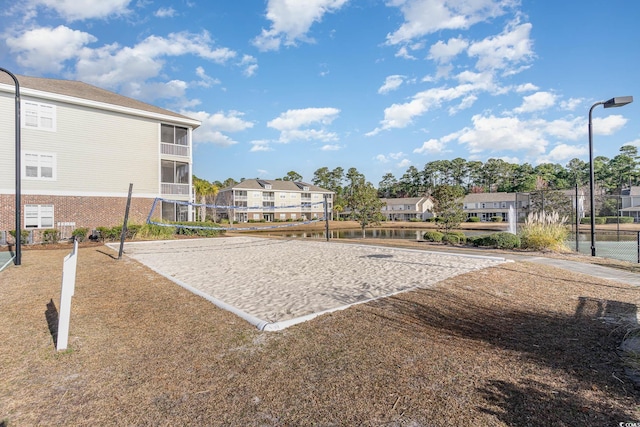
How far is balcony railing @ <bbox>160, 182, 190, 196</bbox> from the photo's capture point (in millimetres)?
22531

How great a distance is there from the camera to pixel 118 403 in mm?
2871

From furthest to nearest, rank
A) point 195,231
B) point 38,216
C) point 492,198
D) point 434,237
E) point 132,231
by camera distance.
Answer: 1. point 492,198
2. point 195,231
3. point 434,237
4. point 132,231
5. point 38,216

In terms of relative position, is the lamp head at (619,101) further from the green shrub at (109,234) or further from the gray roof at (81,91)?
the gray roof at (81,91)

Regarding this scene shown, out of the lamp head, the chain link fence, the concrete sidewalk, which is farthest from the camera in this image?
the chain link fence

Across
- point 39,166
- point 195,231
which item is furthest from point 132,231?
point 39,166

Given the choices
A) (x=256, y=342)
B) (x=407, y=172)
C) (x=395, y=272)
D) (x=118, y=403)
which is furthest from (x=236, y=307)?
(x=407, y=172)

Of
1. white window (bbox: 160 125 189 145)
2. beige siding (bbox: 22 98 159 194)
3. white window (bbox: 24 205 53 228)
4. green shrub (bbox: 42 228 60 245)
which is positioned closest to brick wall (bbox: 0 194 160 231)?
white window (bbox: 24 205 53 228)

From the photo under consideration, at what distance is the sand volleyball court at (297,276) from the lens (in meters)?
5.69

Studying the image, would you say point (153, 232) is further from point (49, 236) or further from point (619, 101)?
point (619, 101)

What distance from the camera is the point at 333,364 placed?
3492mm

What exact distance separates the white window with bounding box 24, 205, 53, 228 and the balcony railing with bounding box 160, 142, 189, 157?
286 inches

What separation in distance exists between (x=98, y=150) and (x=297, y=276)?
59.7 ft

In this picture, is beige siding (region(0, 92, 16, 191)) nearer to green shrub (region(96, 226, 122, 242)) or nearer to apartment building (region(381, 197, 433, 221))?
green shrub (region(96, 226, 122, 242))

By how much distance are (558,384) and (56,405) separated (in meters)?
4.38
